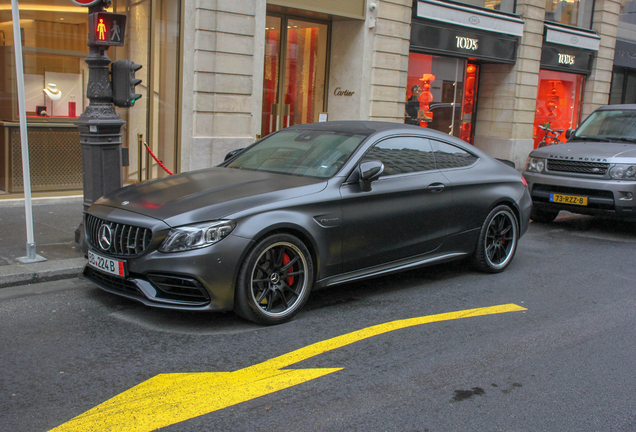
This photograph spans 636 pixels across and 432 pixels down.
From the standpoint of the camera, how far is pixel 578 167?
32.0 feet

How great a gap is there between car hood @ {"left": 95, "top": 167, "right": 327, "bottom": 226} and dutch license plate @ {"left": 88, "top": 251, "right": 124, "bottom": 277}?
0.41m

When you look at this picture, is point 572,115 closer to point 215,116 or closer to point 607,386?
point 215,116

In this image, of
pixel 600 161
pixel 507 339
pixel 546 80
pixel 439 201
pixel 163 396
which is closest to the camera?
pixel 163 396

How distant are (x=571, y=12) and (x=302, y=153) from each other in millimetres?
18121

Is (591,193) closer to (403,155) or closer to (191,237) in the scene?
(403,155)

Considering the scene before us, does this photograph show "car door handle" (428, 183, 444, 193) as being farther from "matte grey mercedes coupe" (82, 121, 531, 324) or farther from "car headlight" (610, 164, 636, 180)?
"car headlight" (610, 164, 636, 180)

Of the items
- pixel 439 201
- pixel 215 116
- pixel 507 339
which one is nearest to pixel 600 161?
pixel 439 201

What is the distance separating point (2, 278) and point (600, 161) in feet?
26.3

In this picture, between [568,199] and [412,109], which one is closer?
[568,199]

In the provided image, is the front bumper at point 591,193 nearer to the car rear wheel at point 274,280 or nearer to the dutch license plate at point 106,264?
the car rear wheel at point 274,280

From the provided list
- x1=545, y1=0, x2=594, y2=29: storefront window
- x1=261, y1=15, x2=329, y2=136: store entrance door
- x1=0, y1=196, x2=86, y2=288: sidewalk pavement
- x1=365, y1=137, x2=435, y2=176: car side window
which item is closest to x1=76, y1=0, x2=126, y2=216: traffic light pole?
x1=0, y1=196, x2=86, y2=288: sidewalk pavement

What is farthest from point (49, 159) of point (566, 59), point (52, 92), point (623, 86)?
point (623, 86)

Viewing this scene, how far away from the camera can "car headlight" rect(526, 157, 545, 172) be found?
10242 millimetres

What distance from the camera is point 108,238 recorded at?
4.97m
